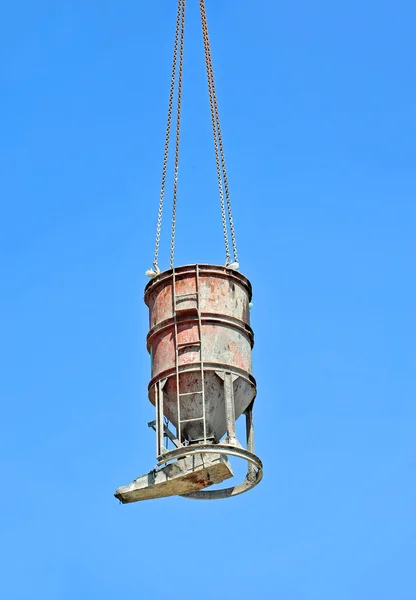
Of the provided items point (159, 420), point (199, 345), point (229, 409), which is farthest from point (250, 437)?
point (199, 345)

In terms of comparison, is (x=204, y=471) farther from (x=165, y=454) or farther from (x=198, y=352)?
(x=198, y=352)

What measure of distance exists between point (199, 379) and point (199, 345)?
562mm

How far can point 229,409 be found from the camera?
735 inches

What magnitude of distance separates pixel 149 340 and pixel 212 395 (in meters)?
1.67

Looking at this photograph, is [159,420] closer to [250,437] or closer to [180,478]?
[180,478]

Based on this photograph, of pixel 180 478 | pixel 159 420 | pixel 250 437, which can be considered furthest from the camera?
pixel 250 437

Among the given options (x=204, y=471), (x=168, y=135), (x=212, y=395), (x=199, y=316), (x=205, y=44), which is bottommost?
(x=204, y=471)

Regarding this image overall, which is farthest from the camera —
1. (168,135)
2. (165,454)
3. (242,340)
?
(168,135)

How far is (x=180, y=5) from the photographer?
896 inches

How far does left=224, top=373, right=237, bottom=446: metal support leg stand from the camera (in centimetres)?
1849

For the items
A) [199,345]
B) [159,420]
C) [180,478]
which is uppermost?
[199,345]

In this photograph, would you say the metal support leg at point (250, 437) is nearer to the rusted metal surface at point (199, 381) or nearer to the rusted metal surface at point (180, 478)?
the rusted metal surface at point (199, 381)

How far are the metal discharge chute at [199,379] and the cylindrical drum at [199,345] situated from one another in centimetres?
2

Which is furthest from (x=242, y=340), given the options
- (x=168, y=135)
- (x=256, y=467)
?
(x=168, y=135)
